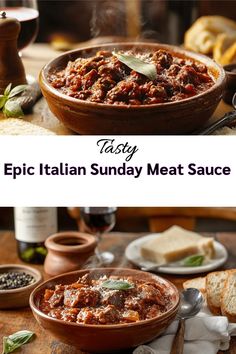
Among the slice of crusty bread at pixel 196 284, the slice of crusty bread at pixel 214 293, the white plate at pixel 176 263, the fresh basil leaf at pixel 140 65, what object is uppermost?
the fresh basil leaf at pixel 140 65

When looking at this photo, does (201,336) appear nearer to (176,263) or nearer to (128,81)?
(176,263)

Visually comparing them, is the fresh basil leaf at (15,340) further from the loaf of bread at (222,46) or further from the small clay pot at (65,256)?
the loaf of bread at (222,46)

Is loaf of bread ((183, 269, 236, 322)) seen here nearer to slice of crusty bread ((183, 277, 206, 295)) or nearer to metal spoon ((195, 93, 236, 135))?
slice of crusty bread ((183, 277, 206, 295))

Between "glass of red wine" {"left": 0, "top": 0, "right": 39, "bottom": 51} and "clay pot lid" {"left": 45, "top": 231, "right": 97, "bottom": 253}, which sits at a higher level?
"glass of red wine" {"left": 0, "top": 0, "right": 39, "bottom": 51}

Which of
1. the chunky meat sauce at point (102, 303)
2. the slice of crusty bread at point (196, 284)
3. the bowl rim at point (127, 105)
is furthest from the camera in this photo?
the slice of crusty bread at point (196, 284)

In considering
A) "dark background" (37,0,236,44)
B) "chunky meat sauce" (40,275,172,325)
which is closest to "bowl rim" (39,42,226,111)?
"chunky meat sauce" (40,275,172,325)

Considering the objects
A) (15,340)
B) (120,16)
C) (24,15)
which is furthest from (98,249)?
(120,16)

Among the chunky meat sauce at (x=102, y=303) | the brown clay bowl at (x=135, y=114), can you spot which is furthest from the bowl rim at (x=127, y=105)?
the chunky meat sauce at (x=102, y=303)
